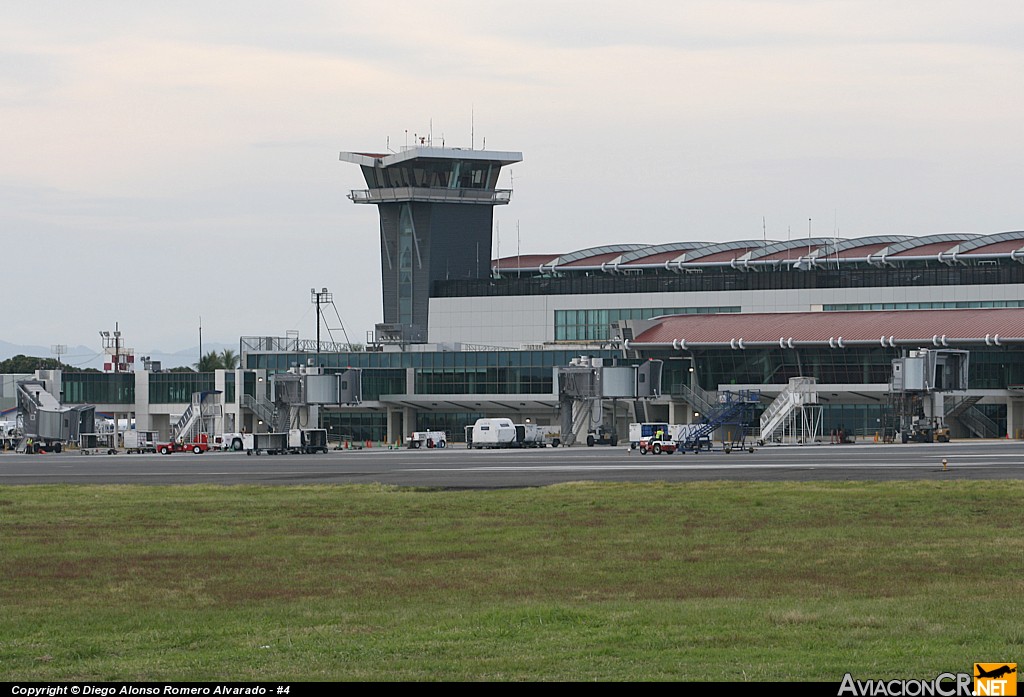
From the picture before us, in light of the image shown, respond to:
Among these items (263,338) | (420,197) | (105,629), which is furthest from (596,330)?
(105,629)

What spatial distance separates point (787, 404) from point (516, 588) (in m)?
99.3

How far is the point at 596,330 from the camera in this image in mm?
153750

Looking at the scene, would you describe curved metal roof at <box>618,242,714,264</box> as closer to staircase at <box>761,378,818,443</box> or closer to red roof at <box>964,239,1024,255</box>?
red roof at <box>964,239,1024,255</box>

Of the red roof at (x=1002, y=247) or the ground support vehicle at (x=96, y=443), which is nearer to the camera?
the ground support vehicle at (x=96, y=443)

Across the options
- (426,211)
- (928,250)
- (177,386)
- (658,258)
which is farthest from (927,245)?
(177,386)

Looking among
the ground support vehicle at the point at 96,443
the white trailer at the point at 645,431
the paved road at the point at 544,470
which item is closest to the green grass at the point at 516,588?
the paved road at the point at 544,470

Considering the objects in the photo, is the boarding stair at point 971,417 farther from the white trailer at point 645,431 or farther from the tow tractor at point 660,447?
the tow tractor at point 660,447

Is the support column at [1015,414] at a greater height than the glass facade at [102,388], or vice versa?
the glass facade at [102,388]

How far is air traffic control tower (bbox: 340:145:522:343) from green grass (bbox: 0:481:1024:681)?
118 meters

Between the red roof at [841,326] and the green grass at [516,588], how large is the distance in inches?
3397

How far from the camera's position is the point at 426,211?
16262 cm

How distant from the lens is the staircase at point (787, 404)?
122 meters

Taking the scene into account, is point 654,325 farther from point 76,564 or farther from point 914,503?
point 76,564

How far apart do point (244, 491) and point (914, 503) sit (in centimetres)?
2327
